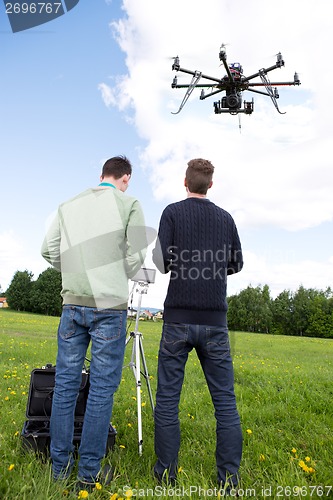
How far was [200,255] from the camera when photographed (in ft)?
11.5

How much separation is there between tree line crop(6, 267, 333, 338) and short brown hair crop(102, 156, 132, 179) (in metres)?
74.8

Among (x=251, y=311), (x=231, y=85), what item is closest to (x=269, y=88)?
(x=231, y=85)

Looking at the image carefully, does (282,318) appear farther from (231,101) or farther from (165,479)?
(165,479)

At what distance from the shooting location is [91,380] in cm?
334

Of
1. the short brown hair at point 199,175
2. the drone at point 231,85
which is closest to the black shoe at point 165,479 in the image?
the short brown hair at point 199,175

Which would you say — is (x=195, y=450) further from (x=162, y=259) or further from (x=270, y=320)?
(x=270, y=320)

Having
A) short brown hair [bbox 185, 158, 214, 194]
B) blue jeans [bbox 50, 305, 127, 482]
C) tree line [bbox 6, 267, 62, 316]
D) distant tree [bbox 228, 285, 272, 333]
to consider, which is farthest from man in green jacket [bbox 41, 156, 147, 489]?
distant tree [bbox 228, 285, 272, 333]

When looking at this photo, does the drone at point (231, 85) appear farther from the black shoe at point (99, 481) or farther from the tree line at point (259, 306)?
the tree line at point (259, 306)

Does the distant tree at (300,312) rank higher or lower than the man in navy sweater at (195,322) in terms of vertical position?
higher

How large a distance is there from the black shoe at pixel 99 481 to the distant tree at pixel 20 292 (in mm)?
81059

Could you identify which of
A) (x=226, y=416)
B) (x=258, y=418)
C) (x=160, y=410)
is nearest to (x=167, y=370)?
(x=160, y=410)

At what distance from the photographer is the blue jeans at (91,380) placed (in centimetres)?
329

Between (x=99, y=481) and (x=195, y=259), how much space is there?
1905 millimetres

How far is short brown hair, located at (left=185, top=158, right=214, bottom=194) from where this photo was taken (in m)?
3.62
